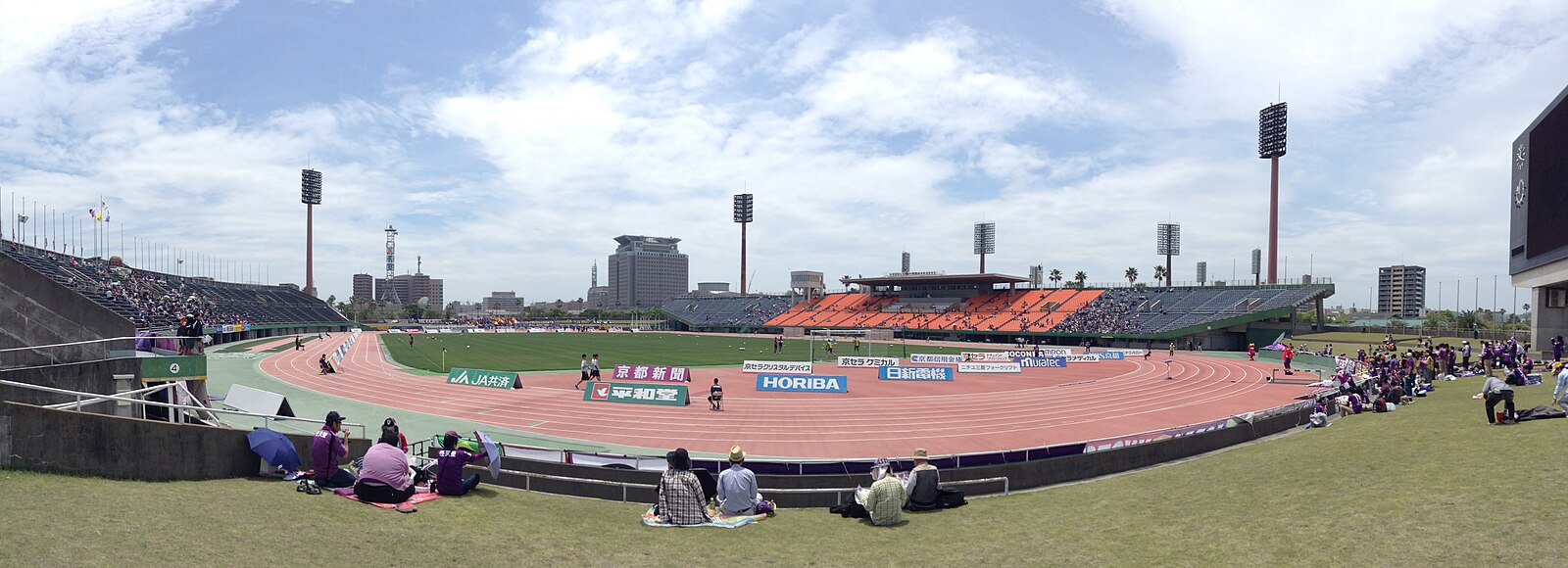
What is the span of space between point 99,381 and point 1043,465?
1656 cm

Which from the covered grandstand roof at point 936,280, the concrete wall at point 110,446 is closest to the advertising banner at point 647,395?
the concrete wall at point 110,446

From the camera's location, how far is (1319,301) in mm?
68438

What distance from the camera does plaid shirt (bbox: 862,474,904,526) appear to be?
906 cm

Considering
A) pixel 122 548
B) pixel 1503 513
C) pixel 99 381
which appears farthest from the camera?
pixel 99 381

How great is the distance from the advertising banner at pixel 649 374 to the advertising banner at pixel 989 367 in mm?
15756

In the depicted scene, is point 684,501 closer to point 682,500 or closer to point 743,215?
point 682,500

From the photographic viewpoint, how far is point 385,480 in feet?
28.1

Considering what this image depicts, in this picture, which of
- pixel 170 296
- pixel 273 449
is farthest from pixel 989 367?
pixel 170 296

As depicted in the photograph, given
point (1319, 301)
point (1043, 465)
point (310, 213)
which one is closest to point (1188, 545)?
point (1043, 465)

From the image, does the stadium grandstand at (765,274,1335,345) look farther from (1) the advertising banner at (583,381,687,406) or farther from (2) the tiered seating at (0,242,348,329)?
(2) the tiered seating at (0,242,348,329)

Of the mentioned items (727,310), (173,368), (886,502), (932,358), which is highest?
(173,368)

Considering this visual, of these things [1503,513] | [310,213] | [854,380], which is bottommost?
[854,380]

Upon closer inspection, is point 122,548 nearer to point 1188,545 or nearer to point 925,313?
point 1188,545

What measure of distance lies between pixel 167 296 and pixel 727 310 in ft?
217
